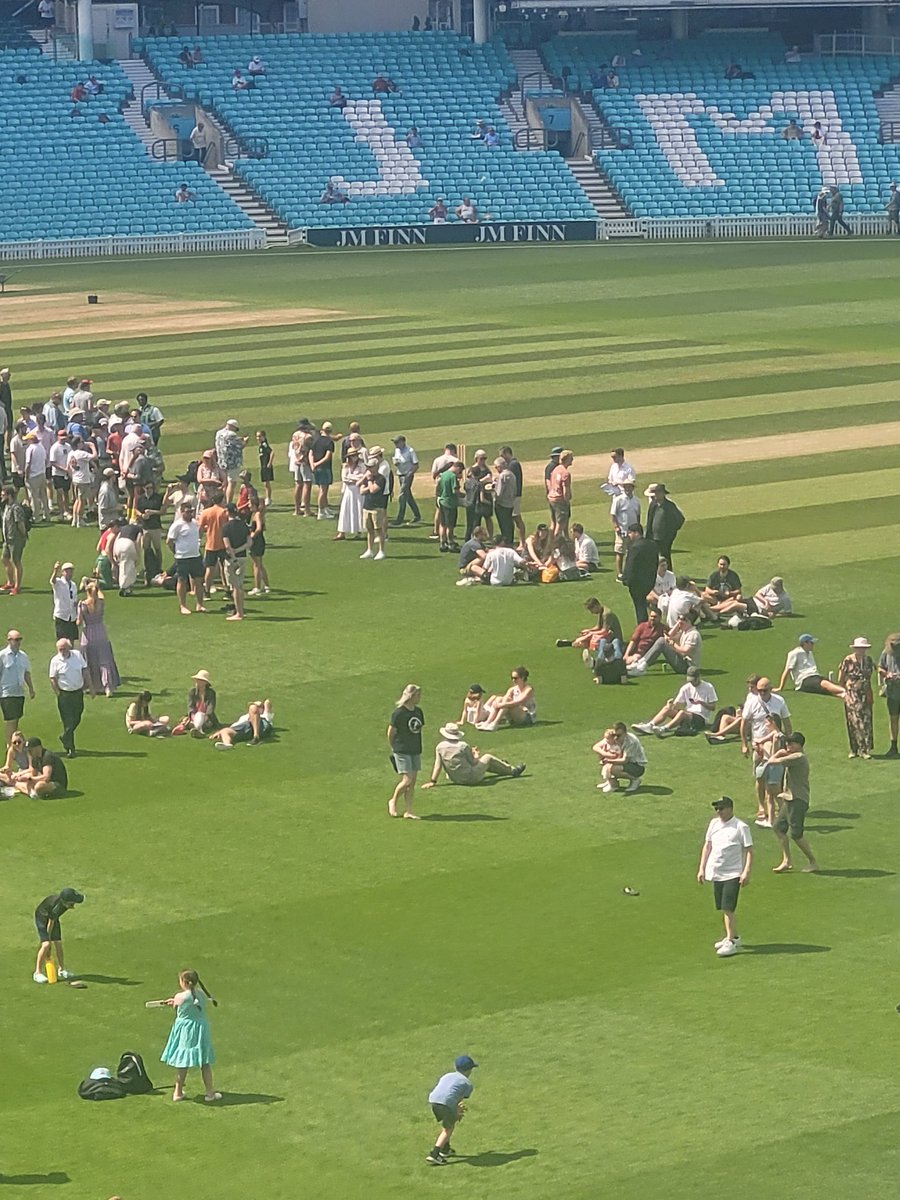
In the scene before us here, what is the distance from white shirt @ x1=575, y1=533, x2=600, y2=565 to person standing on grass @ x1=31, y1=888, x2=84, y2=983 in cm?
1647

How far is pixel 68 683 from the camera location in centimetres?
2783

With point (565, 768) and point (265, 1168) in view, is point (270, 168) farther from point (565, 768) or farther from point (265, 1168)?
point (265, 1168)

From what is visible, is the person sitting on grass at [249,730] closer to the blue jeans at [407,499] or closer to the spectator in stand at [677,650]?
the spectator in stand at [677,650]

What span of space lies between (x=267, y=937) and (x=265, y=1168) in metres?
4.65

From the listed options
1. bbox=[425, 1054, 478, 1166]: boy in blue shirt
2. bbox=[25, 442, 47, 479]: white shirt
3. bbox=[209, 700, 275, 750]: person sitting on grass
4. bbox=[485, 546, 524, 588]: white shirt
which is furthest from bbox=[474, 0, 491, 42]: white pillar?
bbox=[425, 1054, 478, 1166]: boy in blue shirt

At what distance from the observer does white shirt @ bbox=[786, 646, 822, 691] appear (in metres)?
29.5

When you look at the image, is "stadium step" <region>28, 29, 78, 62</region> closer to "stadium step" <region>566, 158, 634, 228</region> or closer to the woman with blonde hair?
"stadium step" <region>566, 158, 634, 228</region>

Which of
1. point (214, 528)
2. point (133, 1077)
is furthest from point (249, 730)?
point (133, 1077)

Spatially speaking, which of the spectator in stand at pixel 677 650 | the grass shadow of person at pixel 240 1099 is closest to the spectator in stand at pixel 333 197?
the spectator in stand at pixel 677 650

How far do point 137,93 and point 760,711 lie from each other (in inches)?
2964

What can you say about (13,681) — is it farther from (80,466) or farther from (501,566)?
(80,466)

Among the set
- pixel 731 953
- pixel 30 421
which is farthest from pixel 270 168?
pixel 731 953

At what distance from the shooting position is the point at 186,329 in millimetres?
66000

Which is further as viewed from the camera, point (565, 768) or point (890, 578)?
point (890, 578)
